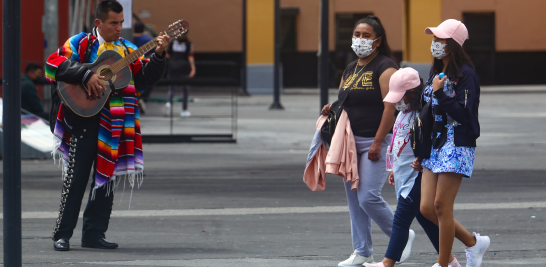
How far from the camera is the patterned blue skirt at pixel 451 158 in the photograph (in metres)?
4.51

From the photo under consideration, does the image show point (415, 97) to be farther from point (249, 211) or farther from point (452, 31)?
point (249, 211)

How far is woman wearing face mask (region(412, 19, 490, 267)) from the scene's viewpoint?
14.6 feet

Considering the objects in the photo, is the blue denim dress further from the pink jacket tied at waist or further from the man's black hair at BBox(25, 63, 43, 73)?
the man's black hair at BBox(25, 63, 43, 73)

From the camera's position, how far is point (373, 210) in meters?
5.02

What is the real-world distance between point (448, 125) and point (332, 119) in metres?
0.89

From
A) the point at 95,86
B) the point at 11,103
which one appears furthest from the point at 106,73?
the point at 11,103

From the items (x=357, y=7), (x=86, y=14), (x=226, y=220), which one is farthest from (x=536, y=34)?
(x=226, y=220)

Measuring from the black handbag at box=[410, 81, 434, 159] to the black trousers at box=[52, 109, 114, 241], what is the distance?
2.34 metres

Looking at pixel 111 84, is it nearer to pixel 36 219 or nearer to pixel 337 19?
pixel 36 219

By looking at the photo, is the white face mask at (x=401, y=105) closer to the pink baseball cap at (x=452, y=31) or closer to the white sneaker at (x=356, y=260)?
the pink baseball cap at (x=452, y=31)

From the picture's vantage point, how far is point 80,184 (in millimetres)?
5586

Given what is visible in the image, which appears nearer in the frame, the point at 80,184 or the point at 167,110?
the point at 80,184

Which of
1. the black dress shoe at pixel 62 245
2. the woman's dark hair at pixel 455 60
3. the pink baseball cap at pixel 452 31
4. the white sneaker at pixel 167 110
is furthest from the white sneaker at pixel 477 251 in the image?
the white sneaker at pixel 167 110

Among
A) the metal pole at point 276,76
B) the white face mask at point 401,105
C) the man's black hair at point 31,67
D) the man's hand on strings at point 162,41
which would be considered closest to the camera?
the white face mask at point 401,105
